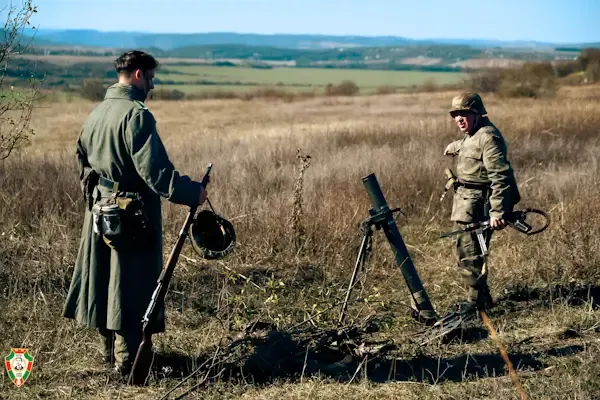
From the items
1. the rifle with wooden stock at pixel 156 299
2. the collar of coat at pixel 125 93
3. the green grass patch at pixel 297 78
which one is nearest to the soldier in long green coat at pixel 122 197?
the collar of coat at pixel 125 93

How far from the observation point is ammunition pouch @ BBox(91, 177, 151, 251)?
4148 mm

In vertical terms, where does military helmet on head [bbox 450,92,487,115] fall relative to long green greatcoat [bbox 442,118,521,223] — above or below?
above

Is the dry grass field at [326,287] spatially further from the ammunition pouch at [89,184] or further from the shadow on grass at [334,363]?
the ammunition pouch at [89,184]

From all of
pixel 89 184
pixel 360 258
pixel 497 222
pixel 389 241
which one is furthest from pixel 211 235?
pixel 497 222

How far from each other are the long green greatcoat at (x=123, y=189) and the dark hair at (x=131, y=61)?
0.11m

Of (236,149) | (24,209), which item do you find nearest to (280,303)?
(24,209)

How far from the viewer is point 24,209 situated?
809cm

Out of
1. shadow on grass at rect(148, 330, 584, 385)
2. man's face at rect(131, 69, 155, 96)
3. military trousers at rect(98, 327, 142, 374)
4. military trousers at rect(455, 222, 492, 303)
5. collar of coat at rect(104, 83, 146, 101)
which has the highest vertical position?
man's face at rect(131, 69, 155, 96)

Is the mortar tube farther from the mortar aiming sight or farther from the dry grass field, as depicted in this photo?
the dry grass field

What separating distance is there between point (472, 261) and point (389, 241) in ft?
2.70

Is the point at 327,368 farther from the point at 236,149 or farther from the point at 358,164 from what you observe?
the point at 236,149

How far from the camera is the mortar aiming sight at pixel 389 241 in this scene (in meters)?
5.20

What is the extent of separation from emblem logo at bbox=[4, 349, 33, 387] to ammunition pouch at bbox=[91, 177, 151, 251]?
1113 mm

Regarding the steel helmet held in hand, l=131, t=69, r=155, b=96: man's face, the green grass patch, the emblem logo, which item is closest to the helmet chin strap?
the steel helmet held in hand
